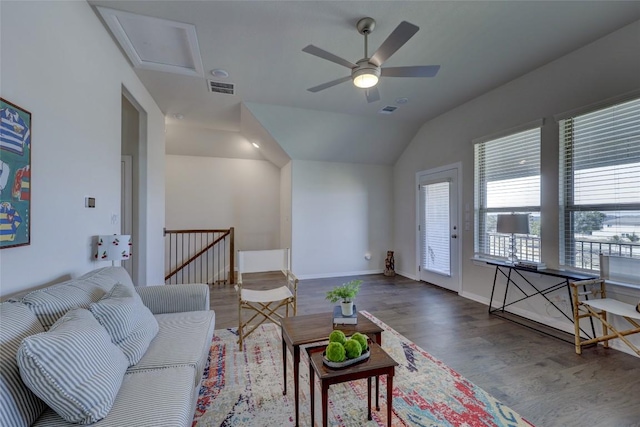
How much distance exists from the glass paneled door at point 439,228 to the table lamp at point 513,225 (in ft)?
3.39

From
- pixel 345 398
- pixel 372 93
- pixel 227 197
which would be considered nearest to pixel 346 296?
pixel 345 398

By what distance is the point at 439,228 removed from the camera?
4730 millimetres

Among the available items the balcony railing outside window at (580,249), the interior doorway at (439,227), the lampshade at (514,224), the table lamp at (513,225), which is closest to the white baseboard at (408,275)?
the interior doorway at (439,227)

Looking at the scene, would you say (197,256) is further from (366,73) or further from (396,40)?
(396,40)

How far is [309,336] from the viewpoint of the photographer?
1.74 meters

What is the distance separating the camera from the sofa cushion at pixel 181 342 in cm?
151

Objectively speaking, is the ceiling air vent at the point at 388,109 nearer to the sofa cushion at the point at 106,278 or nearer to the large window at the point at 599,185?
the large window at the point at 599,185

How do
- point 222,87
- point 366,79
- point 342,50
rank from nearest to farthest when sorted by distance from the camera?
1. point 366,79
2. point 342,50
3. point 222,87

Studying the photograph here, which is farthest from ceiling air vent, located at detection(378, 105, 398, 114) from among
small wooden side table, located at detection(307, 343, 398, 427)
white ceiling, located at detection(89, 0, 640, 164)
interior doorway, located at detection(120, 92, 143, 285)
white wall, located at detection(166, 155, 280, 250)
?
small wooden side table, located at detection(307, 343, 398, 427)

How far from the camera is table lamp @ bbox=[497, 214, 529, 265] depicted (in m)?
3.02

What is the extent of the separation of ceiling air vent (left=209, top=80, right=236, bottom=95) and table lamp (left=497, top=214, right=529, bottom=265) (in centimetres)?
378

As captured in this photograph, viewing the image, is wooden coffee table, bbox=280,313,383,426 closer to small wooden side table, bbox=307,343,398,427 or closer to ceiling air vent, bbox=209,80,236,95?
small wooden side table, bbox=307,343,398,427

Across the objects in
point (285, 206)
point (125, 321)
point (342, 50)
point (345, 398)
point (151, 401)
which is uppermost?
point (342, 50)

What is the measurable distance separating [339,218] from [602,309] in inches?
157
